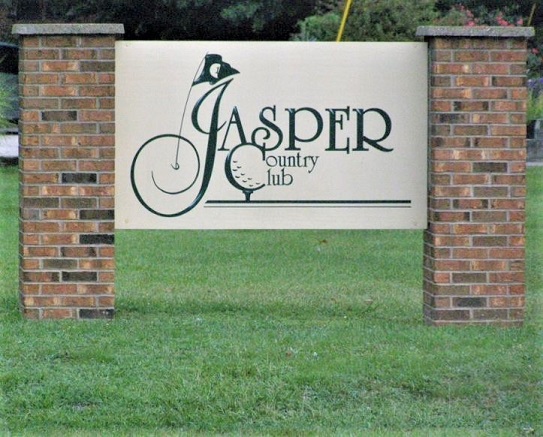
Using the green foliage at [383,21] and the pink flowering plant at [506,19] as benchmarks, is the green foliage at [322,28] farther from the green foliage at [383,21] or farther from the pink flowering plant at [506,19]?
the pink flowering plant at [506,19]

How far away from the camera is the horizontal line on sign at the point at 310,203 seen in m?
7.91

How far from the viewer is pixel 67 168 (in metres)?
7.75

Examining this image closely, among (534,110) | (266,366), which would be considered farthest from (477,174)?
(534,110)

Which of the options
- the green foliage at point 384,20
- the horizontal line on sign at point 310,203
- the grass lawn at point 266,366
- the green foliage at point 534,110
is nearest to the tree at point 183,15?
the green foliage at point 534,110

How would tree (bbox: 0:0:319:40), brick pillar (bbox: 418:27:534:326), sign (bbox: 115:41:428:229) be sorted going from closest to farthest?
1. brick pillar (bbox: 418:27:534:326)
2. sign (bbox: 115:41:428:229)
3. tree (bbox: 0:0:319:40)

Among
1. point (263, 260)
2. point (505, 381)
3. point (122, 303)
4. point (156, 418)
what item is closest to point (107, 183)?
point (122, 303)

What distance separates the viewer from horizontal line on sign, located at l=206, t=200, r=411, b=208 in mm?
7914

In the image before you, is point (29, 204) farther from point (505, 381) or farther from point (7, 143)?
point (7, 143)

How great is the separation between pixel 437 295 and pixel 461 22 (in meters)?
10.9

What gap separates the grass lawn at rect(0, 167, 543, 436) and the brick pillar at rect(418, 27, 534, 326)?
0.85 ft

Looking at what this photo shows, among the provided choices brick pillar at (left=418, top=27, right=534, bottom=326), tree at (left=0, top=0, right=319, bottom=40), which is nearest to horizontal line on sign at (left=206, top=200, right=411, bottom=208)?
brick pillar at (left=418, top=27, right=534, bottom=326)

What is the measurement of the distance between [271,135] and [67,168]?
134cm

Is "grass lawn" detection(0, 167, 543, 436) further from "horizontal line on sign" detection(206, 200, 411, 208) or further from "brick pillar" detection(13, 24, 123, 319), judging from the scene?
"horizontal line on sign" detection(206, 200, 411, 208)

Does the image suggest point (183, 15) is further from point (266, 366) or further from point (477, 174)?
point (266, 366)
